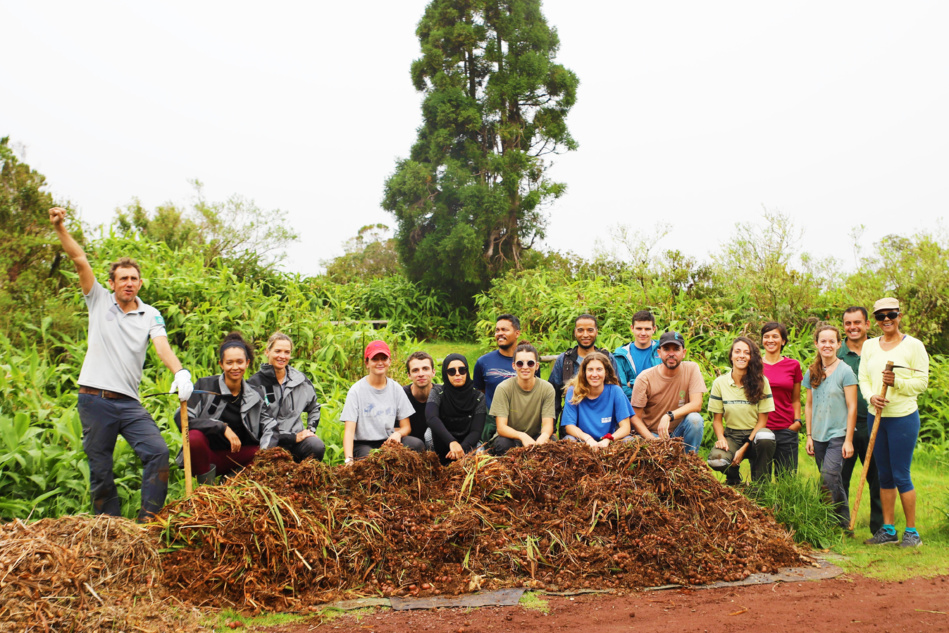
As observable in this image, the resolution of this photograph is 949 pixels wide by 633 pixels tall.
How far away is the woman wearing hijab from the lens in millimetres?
4801

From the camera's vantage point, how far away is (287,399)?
4824 millimetres

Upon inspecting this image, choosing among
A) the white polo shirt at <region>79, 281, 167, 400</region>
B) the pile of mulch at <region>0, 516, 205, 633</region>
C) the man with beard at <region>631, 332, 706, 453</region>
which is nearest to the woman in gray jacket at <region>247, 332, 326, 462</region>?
the white polo shirt at <region>79, 281, 167, 400</region>

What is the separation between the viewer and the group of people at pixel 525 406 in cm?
406

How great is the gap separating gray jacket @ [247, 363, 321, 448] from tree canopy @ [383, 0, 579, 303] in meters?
12.2

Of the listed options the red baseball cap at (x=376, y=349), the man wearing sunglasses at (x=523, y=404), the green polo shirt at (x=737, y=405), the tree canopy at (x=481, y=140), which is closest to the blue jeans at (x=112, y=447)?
the red baseball cap at (x=376, y=349)

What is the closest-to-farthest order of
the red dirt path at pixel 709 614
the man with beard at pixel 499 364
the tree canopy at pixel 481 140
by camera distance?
1. the red dirt path at pixel 709 614
2. the man with beard at pixel 499 364
3. the tree canopy at pixel 481 140

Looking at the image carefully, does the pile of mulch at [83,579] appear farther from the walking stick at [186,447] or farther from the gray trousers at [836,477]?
the gray trousers at [836,477]

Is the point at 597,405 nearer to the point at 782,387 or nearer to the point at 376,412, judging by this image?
the point at 782,387

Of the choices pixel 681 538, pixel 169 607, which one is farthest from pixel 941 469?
pixel 169 607

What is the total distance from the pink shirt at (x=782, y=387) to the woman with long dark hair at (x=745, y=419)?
102 mm

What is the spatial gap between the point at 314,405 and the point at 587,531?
2314 millimetres

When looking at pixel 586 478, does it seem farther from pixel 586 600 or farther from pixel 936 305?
pixel 936 305

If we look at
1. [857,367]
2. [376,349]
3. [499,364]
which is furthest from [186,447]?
[857,367]

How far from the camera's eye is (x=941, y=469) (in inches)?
252
